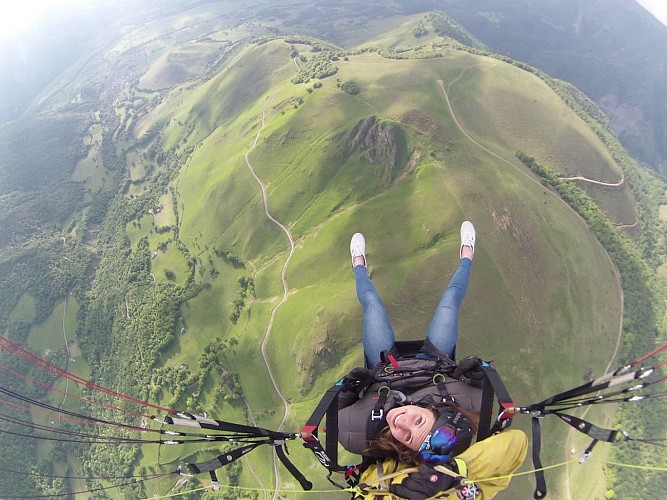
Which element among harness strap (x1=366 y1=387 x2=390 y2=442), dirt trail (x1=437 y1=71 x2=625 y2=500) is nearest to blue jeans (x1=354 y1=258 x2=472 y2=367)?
harness strap (x1=366 y1=387 x2=390 y2=442)

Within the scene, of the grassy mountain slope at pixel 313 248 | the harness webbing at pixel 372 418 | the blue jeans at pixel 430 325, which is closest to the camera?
the harness webbing at pixel 372 418

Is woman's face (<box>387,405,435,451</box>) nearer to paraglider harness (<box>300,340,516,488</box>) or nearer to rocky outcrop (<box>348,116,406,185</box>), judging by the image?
paraglider harness (<box>300,340,516,488</box>)

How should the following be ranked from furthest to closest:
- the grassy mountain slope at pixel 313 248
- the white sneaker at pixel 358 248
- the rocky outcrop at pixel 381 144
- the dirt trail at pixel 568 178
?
the rocky outcrop at pixel 381 144, the grassy mountain slope at pixel 313 248, the dirt trail at pixel 568 178, the white sneaker at pixel 358 248

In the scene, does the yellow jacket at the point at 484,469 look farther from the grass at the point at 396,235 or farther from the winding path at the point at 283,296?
the grass at the point at 396,235

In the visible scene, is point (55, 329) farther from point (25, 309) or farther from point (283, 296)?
point (283, 296)

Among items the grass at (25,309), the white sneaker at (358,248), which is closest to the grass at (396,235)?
the grass at (25,309)
